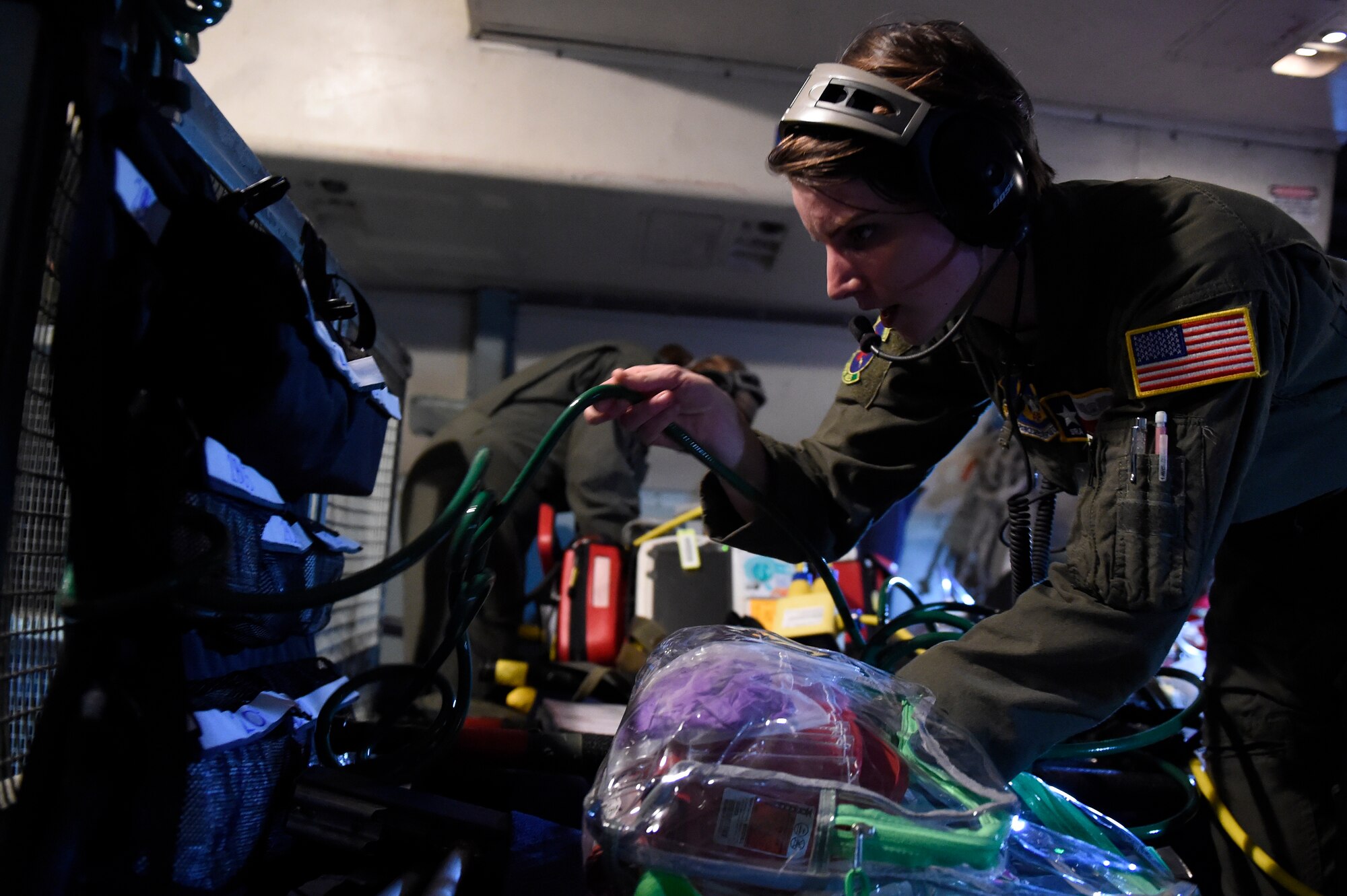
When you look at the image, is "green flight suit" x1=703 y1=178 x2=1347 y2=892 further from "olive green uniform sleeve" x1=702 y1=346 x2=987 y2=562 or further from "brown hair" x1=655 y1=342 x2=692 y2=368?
"brown hair" x1=655 y1=342 x2=692 y2=368

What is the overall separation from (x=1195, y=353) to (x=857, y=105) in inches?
15.8

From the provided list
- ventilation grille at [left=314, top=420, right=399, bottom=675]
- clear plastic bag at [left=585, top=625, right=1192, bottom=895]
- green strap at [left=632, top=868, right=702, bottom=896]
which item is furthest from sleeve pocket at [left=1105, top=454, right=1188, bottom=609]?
ventilation grille at [left=314, top=420, right=399, bottom=675]

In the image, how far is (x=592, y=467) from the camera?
2.52 meters

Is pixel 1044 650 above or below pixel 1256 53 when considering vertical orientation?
below

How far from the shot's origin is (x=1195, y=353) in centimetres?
73

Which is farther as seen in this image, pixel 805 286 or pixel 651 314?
pixel 651 314

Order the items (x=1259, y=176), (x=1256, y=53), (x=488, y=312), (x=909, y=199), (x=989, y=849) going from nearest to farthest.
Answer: (x=989, y=849) → (x=909, y=199) → (x=1256, y=53) → (x=1259, y=176) → (x=488, y=312)

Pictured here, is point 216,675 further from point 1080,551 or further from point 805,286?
point 805,286

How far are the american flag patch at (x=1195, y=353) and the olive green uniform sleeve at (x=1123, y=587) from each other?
1 cm

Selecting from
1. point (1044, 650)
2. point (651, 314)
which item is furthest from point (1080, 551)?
point (651, 314)

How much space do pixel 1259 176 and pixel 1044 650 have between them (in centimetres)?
189

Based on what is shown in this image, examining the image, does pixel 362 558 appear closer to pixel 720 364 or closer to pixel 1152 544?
pixel 720 364

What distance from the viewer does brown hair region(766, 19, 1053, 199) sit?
84 centimetres

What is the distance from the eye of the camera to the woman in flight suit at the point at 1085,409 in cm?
72
